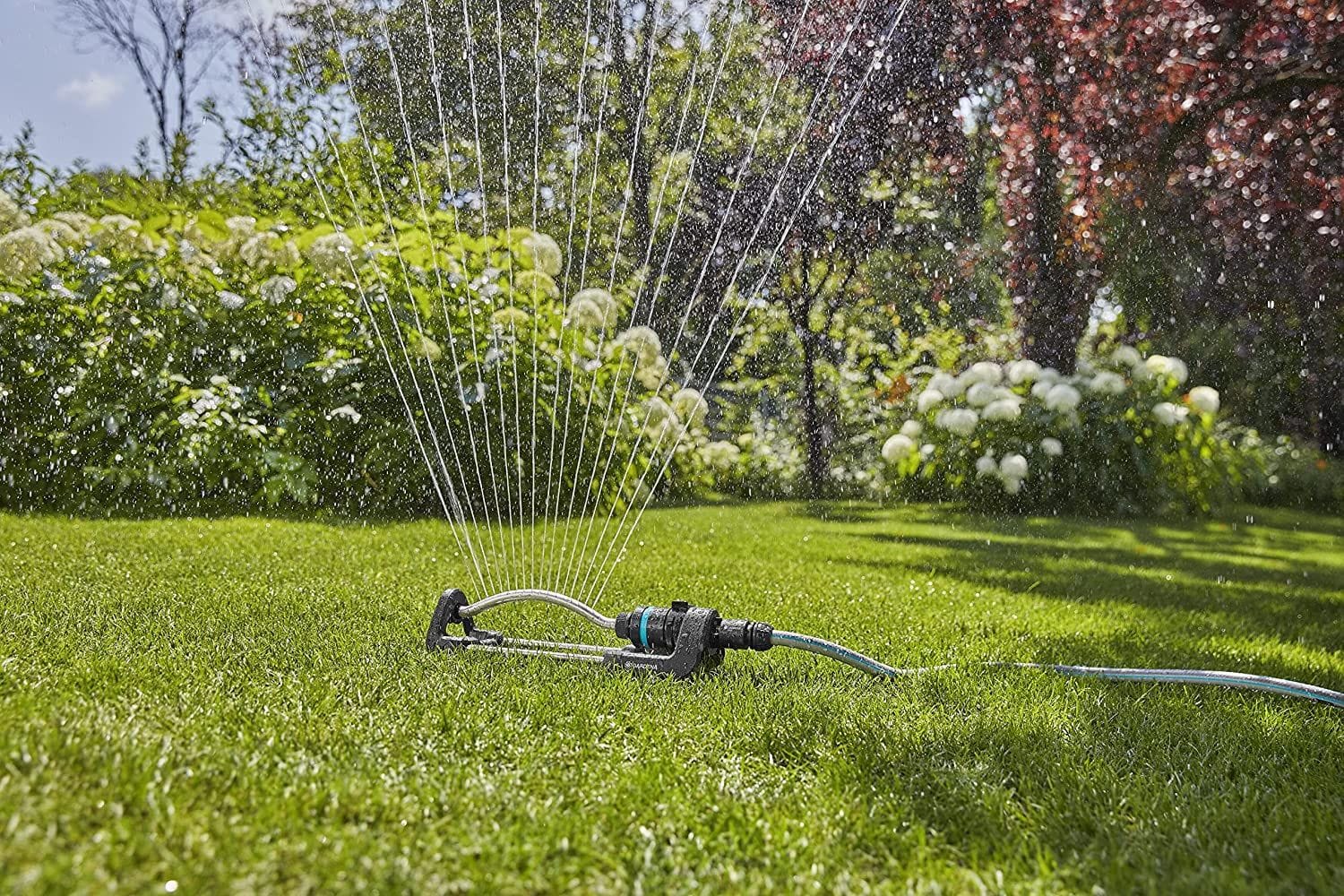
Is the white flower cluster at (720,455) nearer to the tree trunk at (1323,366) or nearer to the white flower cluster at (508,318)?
the white flower cluster at (508,318)

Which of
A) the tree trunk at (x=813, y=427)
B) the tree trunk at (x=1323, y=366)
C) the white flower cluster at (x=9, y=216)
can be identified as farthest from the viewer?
the tree trunk at (x=813, y=427)

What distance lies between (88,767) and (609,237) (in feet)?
22.9

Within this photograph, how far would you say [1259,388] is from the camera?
6484 millimetres

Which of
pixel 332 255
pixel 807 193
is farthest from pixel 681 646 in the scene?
pixel 807 193

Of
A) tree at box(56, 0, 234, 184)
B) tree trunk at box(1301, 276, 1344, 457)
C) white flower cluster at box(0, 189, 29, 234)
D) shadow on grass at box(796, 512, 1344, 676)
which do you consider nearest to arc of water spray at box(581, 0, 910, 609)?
shadow on grass at box(796, 512, 1344, 676)

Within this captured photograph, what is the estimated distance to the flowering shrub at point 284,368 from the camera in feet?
14.9

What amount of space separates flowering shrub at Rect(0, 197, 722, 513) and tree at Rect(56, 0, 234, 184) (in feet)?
13.3

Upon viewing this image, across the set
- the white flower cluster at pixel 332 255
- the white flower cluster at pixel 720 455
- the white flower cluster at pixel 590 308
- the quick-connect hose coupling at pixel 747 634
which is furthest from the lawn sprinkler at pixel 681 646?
the white flower cluster at pixel 720 455

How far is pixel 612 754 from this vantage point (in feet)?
5.27

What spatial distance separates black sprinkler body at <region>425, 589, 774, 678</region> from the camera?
6.70ft

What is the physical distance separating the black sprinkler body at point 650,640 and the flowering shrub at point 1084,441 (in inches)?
150

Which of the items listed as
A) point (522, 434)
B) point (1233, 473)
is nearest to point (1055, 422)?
point (1233, 473)

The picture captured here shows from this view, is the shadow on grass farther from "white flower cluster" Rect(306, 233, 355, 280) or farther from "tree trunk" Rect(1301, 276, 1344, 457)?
"white flower cluster" Rect(306, 233, 355, 280)

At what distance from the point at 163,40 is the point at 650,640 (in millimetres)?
8769
